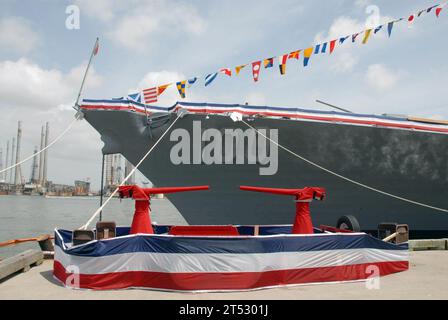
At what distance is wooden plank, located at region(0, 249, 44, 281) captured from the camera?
292 inches

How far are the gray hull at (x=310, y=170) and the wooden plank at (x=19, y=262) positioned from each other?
5521mm

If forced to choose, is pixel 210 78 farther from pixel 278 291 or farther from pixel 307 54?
pixel 278 291

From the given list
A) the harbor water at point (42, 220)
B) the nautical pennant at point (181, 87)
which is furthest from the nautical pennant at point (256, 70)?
the harbor water at point (42, 220)

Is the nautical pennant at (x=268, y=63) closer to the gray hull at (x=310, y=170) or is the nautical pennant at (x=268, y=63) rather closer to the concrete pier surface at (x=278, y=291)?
the gray hull at (x=310, y=170)

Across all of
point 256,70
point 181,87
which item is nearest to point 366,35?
point 256,70

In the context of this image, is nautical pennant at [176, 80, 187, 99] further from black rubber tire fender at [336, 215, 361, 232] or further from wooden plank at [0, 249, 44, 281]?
black rubber tire fender at [336, 215, 361, 232]

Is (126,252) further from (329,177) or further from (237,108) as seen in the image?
(329,177)

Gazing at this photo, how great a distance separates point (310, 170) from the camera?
1419cm

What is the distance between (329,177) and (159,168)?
5.85 metres

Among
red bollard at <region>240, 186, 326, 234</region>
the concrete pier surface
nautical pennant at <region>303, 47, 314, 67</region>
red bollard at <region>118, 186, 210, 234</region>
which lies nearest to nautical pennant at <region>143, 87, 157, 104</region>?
nautical pennant at <region>303, 47, 314, 67</region>

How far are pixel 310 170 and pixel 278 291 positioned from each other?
26.2 ft

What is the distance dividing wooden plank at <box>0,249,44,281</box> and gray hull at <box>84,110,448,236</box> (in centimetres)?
552

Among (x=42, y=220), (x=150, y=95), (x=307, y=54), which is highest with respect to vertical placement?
(x=307, y=54)

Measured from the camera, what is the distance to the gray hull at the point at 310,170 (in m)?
13.8
